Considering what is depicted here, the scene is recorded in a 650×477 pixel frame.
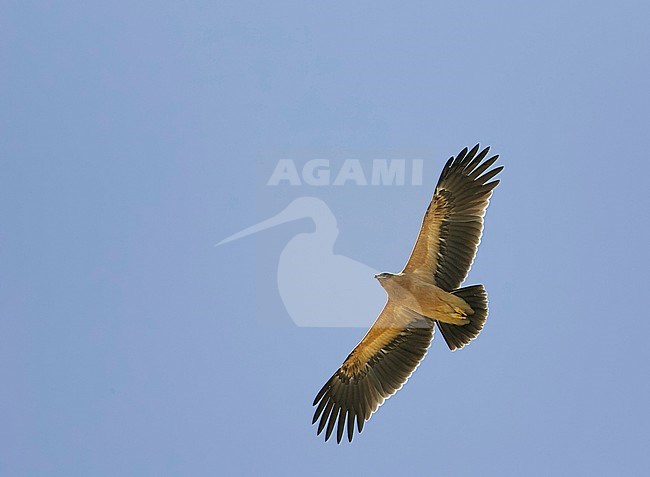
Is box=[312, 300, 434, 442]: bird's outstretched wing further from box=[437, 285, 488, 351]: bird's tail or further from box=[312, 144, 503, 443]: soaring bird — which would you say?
box=[437, 285, 488, 351]: bird's tail

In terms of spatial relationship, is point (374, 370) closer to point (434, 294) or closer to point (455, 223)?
point (434, 294)

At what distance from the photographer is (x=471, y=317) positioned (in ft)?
30.3

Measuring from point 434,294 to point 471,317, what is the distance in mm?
420

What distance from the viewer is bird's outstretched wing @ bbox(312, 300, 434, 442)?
9.77 m

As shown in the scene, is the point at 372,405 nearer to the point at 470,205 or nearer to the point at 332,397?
the point at 332,397

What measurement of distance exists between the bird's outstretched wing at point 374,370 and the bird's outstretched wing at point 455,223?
1.79 ft

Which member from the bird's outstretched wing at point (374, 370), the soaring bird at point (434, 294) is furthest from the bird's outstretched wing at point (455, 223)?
the bird's outstretched wing at point (374, 370)

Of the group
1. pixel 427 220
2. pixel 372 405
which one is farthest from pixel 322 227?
pixel 372 405

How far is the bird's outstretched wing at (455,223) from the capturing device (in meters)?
9.45

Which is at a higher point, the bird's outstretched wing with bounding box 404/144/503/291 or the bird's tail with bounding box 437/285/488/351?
the bird's outstretched wing with bounding box 404/144/503/291

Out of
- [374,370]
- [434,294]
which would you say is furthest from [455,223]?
[374,370]

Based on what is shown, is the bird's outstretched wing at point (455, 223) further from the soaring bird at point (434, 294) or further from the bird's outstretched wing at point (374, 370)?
the bird's outstretched wing at point (374, 370)

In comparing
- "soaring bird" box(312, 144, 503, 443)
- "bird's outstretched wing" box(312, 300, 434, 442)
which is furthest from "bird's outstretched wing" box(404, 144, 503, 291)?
"bird's outstretched wing" box(312, 300, 434, 442)

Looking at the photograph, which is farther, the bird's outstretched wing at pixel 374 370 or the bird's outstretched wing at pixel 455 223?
the bird's outstretched wing at pixel 374 370
